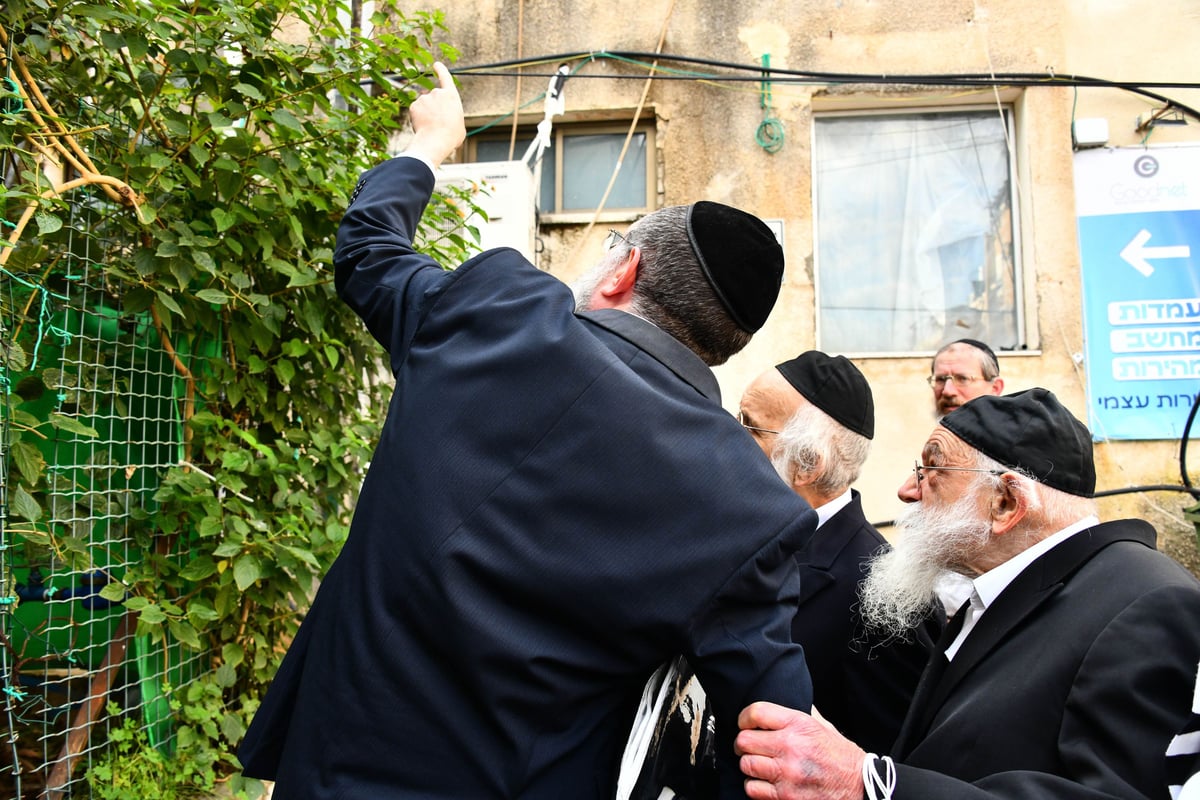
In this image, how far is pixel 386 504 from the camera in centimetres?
143

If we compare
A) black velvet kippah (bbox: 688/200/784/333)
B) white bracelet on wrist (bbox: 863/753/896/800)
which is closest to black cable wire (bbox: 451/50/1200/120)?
black velvet kippah (bbox: 688/200/784/333)

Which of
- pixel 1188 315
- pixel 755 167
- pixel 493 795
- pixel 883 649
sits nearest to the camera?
pixel 493 795

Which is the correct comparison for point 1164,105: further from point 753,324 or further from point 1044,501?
point 753,324

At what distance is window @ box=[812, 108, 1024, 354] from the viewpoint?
5961 millimetres

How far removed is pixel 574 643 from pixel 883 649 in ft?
4.44

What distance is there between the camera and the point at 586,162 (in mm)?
6379

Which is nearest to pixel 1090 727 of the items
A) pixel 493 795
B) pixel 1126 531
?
pixel 1126 531

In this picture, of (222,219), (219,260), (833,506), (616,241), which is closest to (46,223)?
(222,219)

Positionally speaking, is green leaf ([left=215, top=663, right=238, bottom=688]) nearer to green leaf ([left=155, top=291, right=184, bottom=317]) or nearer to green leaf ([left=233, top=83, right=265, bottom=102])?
green leaf ([left=155, top=291, right=184, bottom=317])

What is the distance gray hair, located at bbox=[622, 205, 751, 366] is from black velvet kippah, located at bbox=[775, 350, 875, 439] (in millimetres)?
1265

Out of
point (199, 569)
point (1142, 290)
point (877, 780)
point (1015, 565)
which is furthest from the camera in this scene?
point (1142, 290)

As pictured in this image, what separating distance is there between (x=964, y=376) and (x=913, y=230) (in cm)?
223

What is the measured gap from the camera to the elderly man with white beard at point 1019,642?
1.43 metres

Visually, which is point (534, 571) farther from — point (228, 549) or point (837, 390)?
point (837, 390)
